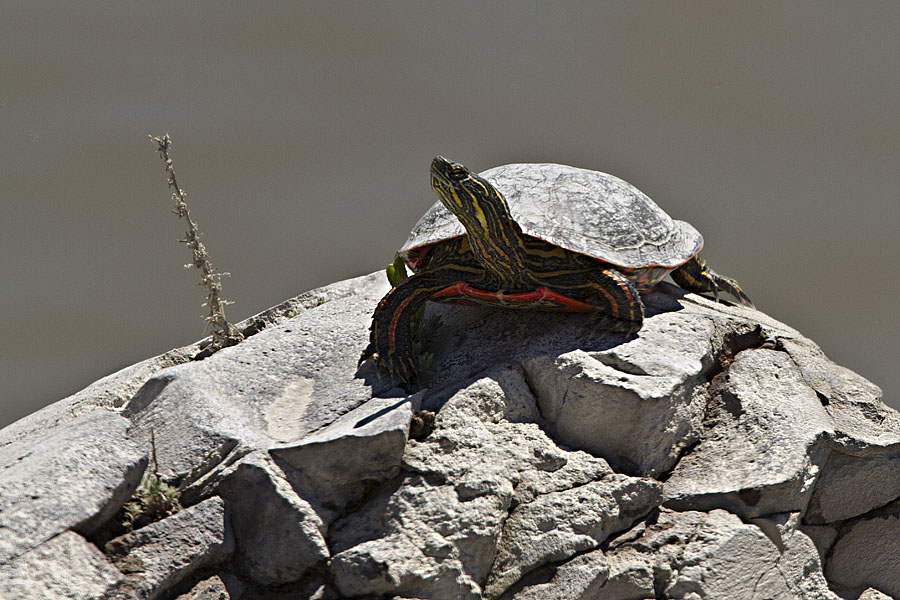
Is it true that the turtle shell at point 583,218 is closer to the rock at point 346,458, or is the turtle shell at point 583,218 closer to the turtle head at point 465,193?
the turtle head at point 465,193

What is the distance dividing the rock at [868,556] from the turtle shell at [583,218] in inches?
66.9

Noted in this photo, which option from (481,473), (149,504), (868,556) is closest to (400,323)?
(481,473)

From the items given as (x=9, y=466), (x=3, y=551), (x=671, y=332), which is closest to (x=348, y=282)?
(x=671, y=332)

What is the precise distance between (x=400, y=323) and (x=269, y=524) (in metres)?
1.25

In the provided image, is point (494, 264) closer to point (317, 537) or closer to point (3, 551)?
point (317, 537)

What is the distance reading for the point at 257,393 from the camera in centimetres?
450

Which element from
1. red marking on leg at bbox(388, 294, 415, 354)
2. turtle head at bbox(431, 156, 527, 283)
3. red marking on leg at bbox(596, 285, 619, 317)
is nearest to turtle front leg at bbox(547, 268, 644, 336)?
red marking on leg at bbox(596, 285, 619, 317)

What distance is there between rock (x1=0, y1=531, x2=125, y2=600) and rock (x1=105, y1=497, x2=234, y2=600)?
7 centimetres

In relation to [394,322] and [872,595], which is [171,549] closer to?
[394,322]

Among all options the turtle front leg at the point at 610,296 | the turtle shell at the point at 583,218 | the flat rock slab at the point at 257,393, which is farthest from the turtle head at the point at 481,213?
the flat rock slab at the point at 257,393

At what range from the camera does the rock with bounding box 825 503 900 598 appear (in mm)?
4605

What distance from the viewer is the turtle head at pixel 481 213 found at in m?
4.33

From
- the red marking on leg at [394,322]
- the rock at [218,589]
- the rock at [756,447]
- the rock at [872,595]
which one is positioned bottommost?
the rock at [872,595]

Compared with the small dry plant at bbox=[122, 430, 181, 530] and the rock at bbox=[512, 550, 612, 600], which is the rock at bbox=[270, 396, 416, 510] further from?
the rock at bbox=[512, 550, 612, 600]
